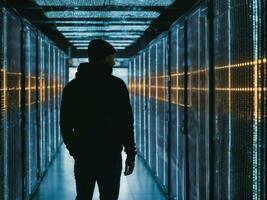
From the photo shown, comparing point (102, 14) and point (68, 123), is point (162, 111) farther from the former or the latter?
point (68, 123)

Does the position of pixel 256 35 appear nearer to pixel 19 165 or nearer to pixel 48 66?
pixel 19 165

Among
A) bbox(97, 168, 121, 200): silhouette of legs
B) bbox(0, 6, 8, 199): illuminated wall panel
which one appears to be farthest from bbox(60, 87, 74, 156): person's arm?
bbox(0, 6, 8, 199): illuminated wall panel

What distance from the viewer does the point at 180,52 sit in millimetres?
6000

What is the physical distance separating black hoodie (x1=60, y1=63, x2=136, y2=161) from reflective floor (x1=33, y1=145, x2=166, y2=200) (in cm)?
362

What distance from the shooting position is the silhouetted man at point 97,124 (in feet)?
12.8

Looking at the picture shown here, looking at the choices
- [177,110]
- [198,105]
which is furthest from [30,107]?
[198,105]

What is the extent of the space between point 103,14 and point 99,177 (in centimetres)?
457

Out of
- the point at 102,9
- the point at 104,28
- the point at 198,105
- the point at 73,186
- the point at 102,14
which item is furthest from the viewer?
the point at 104,28

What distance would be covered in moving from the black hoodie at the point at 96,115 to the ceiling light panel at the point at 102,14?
3.98 metres

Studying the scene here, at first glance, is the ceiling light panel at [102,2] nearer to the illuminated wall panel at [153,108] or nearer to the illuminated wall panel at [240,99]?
the illuminated wall panel at [153,108]

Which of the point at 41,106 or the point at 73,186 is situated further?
the point at 41,106

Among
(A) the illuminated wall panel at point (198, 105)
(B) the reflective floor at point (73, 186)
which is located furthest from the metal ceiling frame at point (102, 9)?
(B) the reflective floor at point (73, 186)

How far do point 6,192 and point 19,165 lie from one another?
3.33 feet

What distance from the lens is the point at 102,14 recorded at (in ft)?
26.5
